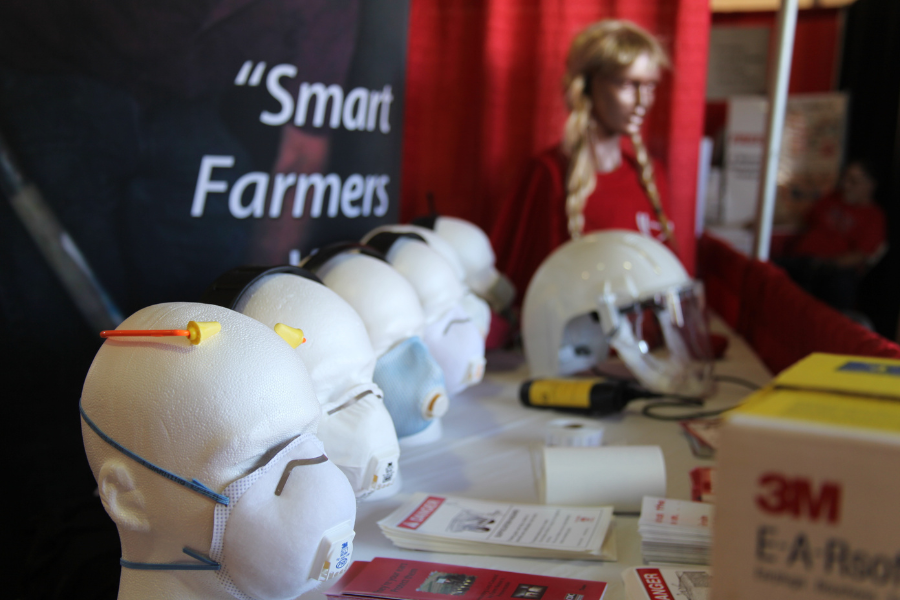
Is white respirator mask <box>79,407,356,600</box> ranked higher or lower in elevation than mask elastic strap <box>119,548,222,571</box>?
higher

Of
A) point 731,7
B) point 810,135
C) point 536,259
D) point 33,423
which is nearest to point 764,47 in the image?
point 731,7

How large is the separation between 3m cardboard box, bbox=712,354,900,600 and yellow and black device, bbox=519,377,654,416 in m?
1.04

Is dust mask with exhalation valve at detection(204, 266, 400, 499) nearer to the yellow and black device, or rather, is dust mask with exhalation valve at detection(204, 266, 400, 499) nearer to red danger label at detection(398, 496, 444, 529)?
red danger label at detection(398, 496, 444, 529)

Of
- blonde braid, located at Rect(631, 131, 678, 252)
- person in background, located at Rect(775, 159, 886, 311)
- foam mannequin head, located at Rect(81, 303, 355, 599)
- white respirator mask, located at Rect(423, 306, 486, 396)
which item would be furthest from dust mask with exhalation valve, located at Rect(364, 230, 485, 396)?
person in background, located at Rect(775, 159, 886, 311)

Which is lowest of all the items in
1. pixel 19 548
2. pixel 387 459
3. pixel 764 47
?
pixel 19 548

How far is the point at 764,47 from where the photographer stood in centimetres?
432

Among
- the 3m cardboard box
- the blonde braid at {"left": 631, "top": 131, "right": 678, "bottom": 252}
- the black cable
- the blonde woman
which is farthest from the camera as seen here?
the blonde braid at {"left": 631, "top": 131, "right": 678, "bottom": 252}

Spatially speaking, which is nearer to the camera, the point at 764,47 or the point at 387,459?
the point at 387,459

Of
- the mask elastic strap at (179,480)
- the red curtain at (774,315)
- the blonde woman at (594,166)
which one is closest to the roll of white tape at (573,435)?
the red curtain at (774,315)

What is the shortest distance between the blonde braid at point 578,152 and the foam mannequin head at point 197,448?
1.64 metres

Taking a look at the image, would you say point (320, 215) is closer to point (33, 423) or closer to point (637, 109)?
point (33, 423)

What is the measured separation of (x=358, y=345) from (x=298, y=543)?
343 mm

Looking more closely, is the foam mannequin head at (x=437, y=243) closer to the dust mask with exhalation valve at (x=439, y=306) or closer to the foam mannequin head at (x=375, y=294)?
the dust mask with exhalation valve at (x=439, y=306)

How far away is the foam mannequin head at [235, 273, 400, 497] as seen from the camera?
0.89 m
